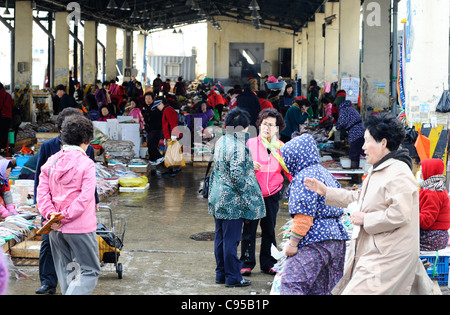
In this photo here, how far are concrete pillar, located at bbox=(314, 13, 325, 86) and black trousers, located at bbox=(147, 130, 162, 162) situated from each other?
16.4 m

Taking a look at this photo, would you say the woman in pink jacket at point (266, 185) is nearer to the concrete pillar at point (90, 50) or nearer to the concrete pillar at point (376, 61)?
the concrete pillar at point (376, 61)

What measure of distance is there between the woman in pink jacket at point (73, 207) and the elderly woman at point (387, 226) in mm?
1947

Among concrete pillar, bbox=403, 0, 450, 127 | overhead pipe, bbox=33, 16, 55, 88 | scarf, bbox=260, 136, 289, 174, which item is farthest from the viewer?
overhead pipe, bbox=33, 16, 55, 88

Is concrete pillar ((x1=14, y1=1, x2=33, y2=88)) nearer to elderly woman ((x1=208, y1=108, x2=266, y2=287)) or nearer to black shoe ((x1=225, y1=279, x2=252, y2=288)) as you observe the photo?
elderly woman ((x1=208, y1=108, x2=266, y2=287))

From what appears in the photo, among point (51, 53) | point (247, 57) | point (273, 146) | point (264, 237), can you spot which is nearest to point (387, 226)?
point (273, 146)

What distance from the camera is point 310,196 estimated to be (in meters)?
4.39

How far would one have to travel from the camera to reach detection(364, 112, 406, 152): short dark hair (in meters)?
4.14

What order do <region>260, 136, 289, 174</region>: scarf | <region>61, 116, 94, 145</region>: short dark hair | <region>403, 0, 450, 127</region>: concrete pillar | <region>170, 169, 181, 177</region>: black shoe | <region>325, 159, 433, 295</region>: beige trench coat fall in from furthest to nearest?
<region>170, 169, 181, 177</region>: black shoe < <region>403, 0, 450, 127</region>: concrete pillar < <region>260, 136, 289, 174</region>: scarf < <region>61, 116, 94, 145</region>: short dark hair < <region>325, 159, 433, 295</region>: beige trench coat

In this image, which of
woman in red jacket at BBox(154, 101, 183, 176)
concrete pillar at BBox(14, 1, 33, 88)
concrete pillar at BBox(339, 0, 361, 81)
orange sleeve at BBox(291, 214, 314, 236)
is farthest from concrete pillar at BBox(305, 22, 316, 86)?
orange sleeve at BBox(291, 214, 314, 236)

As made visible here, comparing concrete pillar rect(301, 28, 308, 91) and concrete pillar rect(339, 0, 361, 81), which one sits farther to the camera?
concrete pillar rect(301, 28, 308, 91)

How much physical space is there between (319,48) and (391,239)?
26.5m

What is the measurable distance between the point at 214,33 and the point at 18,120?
103 ft

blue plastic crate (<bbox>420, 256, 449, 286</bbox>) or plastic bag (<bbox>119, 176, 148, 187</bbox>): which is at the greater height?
plastic bag (<bbox>119, 176, 148, 187</bbox>)

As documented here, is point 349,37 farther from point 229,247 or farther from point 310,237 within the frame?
point 310,237
